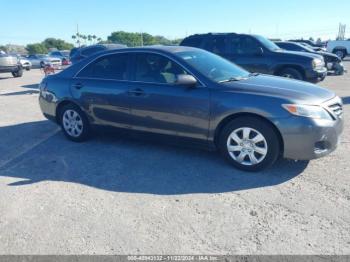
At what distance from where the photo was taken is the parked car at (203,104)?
4.10 metres

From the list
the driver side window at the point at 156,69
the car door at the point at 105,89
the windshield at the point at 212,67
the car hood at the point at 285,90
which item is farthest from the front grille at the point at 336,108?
the car door at the point at 105,89

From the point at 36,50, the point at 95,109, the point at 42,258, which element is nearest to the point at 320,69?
the point at 95,109

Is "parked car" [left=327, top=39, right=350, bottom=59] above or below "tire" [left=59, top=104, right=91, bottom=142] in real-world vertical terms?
above

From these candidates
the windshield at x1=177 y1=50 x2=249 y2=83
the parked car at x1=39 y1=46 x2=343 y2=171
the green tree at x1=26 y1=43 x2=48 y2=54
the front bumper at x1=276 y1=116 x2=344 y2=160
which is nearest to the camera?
the front bumper at x1=276 y1=116 x2=344 y2=160

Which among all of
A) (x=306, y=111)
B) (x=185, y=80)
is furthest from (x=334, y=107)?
(x=185, y=80)

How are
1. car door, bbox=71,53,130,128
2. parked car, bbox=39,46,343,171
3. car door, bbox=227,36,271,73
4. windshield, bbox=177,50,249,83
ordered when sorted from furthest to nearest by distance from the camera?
car door, bbox=227,36,271,73
car door, bbox=71,53,130,128
windshield, bbox=177,50,249,83
parked car, bbox=39,46,343,171

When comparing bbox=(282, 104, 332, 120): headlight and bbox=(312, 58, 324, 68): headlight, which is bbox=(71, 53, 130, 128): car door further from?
bbox=(312, 58, 324, 68): headlight

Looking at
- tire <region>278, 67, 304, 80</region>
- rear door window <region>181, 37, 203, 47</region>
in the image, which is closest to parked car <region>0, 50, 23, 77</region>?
rear door window <region>181, 37, 203, 47</region>

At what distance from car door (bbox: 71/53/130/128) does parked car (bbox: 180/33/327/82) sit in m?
5.99

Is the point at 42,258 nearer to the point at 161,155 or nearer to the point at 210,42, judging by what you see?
the point at 161,155

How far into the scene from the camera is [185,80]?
14.7 ft

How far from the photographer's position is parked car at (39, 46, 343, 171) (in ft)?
13.5

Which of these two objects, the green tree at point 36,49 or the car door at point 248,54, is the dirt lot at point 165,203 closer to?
the car door at point 248,54

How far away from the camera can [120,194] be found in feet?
13.0
